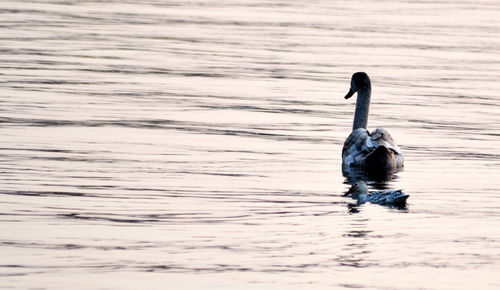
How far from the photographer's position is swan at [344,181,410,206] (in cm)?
1503

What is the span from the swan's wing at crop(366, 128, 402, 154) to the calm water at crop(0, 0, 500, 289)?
16.0 inches

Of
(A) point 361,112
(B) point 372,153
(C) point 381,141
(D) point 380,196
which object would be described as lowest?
(D) point 380,196

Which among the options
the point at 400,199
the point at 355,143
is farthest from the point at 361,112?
the point at 400,199

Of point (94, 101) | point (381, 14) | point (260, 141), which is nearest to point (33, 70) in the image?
point (94, 101)

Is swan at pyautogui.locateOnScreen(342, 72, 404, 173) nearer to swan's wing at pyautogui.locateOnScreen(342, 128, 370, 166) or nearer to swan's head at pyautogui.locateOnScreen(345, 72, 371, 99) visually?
swan's wing at pyautogui.locateOnScreen(342, 128, 370, 166)

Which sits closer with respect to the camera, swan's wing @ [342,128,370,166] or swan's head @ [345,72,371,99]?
swan's wing @ [342,128,370,166]

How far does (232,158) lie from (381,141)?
7.22 ft

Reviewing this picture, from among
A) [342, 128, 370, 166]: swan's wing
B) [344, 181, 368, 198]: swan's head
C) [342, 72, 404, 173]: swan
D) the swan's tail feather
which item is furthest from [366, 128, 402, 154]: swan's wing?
the swan's tail feather

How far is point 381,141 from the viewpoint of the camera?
18922 mm

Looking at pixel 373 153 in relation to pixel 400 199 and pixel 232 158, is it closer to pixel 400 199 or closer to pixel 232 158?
pixel 232 158

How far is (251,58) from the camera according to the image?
110 feet

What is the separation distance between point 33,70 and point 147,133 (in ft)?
27.1

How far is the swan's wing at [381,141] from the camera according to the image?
61.5ft

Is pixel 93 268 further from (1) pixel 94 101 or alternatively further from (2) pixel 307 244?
(1) pixel 94 101
